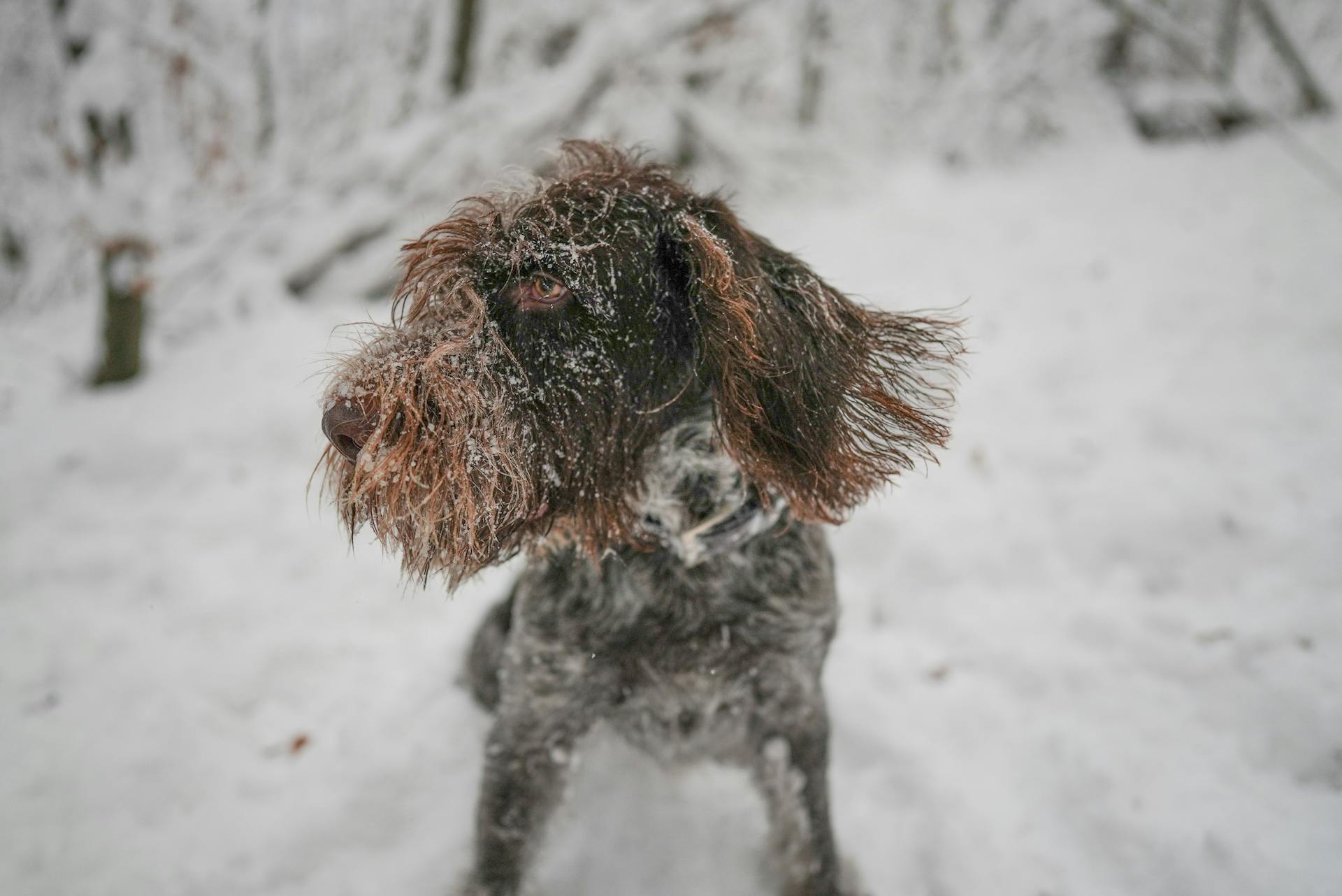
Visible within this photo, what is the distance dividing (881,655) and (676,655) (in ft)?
4.83

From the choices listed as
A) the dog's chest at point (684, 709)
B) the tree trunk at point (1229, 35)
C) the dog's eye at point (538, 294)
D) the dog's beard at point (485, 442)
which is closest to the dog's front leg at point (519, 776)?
the dog's chest at point (684, 709)

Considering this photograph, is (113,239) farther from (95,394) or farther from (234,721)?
(234,721)

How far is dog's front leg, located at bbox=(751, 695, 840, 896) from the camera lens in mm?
2178

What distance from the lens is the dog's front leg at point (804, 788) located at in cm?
218

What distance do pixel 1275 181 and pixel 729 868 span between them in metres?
8.20

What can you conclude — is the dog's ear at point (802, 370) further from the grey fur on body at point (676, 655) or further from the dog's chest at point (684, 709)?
the dog's chest at point (684, 709)

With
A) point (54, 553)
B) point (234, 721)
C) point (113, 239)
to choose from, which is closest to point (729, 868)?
point (234, 721)

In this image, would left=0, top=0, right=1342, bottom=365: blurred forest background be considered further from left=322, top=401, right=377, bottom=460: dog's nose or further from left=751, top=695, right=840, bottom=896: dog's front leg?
left=751, top=695, right=840, bottom=896: dog's front leg

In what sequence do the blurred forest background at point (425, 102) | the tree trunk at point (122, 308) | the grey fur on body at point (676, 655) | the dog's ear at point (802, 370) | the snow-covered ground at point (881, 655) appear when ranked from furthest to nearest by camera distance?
the tree trunk at point (122, 308), the blurred forest background at point (425, 102), the snow-covered ground at point (881, 655), the grey fur on body at point (676, 655), the dog's ear at point (802, 370)

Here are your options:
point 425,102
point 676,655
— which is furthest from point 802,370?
point 425,102

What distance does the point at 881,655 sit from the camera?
311cm

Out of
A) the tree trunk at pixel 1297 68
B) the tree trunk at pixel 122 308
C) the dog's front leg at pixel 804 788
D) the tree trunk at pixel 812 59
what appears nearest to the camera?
the dog's front leg at pixel 804 788

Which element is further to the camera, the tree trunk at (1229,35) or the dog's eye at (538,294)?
the tree trunk at (1229,35)

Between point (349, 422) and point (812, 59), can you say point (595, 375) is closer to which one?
point (349, 422)
